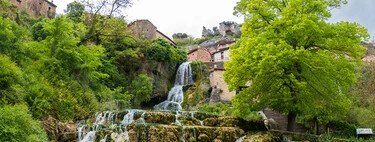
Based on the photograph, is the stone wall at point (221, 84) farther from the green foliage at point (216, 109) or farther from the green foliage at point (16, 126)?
the green foliage at point (16, 126)

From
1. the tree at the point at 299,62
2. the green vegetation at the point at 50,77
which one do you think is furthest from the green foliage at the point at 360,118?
the green vegetation at the point at 50,77

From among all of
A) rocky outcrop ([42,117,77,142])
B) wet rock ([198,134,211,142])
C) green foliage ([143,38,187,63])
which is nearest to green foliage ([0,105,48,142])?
rocky outcrop ([42,117,77,142])

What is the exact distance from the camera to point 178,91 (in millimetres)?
33688

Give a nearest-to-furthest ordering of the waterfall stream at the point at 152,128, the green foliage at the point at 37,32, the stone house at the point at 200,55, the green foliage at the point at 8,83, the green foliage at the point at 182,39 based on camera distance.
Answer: the green foliage at the point at 8,83
the waterfall stream at the point at 152,128
the green foliage at the point at 37,32
the stone house at the point at 200,55
the green foliage at the point at 182,39

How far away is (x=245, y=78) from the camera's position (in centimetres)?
1730

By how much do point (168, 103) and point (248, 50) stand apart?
1655 cm

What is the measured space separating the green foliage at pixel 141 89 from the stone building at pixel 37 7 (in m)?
21.5

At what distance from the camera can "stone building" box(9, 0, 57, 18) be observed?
1673 inches

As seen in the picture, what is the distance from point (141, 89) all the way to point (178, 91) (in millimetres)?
5247

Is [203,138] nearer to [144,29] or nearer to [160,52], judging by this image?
[160,52]

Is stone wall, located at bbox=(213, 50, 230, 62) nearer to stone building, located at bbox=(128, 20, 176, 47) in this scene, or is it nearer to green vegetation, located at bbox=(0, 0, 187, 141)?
stone building, located at bbox=(128, 20, 176, 47)

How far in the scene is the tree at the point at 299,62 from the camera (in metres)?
15.6

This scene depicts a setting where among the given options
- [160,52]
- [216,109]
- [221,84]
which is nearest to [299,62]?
[216,109]

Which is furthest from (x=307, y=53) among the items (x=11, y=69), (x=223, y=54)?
(x=223, y=54)
